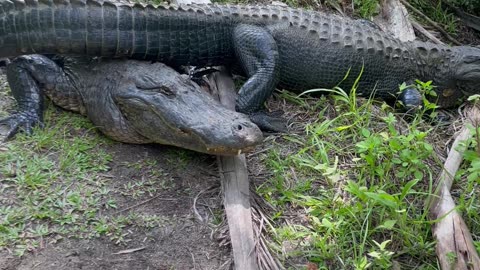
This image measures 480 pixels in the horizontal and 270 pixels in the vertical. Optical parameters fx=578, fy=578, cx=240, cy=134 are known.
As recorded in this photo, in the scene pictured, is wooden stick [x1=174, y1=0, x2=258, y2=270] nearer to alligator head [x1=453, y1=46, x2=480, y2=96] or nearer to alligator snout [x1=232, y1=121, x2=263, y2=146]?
alligator snout [x1=232, y1=121, x2=263, y2=146]

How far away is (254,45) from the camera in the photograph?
173 inches

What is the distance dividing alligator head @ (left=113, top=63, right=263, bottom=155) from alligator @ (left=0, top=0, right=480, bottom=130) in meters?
0.41

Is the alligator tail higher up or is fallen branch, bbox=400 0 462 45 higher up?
the alligator tail

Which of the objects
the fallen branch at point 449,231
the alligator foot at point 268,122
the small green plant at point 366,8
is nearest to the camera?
the fallen branch at point 449,231

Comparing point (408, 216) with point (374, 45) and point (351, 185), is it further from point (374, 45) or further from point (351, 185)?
point (374, 45)

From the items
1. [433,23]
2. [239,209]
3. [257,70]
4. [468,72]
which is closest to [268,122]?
[257,70]

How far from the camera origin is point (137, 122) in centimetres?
371

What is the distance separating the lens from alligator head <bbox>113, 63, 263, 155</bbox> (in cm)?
348

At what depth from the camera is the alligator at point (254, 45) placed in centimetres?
388

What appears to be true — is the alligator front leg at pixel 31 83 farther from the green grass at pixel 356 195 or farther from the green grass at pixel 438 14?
the green grass at pixel 438 14

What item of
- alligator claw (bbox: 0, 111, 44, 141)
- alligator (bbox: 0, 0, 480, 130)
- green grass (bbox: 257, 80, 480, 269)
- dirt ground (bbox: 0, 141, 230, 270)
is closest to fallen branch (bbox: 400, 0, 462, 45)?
alligator (bbox: 0, 0, 480, 130)

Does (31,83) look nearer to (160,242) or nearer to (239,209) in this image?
(160,242)

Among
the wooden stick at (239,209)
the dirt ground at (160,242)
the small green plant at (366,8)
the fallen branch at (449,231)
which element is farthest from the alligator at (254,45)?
the fallen branch at (449,231)

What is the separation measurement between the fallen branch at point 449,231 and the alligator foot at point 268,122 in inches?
46.5
